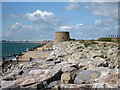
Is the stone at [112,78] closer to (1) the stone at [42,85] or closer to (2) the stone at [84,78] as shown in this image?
(2) the stone at [84,78]

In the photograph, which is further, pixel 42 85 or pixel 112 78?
pixel 42 85

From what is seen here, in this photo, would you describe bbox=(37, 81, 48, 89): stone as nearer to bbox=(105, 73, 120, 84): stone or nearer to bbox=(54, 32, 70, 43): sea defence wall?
bbox=(105, 73, 120, 84): stone

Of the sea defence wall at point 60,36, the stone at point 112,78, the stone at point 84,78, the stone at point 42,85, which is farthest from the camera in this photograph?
the sea defence wall at point 60,36

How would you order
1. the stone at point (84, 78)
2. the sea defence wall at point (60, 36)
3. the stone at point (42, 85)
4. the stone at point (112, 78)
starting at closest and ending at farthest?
the stone at point (112, 78), the stone at point (42, 85), the stone at point (84, 78), the sea defence wall at point (60, 36)

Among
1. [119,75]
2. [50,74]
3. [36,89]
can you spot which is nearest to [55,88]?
[36,89]

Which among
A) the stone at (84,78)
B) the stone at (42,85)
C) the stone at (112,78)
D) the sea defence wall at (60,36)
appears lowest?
the stone at (42,85)

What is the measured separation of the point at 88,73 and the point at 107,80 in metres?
0.58

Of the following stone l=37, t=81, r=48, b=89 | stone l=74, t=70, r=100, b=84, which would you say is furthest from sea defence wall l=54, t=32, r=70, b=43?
stone l=37, t=81, r=48, b=89

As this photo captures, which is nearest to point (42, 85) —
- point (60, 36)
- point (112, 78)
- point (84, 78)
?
point (84, 78)

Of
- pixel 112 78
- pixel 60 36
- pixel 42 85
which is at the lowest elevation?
pixel 42 85

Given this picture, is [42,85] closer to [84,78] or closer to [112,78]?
[84,78]

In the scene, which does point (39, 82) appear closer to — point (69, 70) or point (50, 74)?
point (50, 74)

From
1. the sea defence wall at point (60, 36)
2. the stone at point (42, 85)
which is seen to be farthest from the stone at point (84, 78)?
the sea defence wall at point (60, 36)

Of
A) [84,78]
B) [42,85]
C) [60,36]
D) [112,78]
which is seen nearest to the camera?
A: [112,78]
